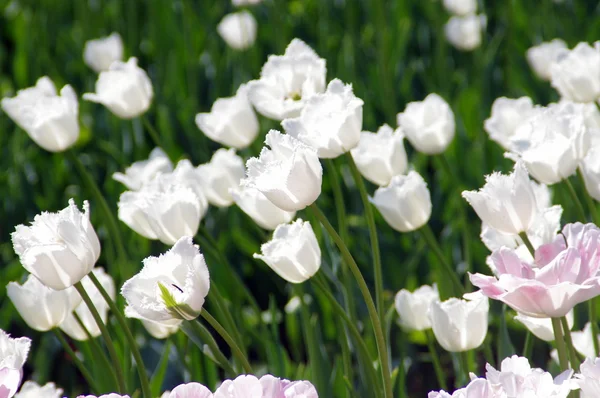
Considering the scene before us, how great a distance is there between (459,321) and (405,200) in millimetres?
250

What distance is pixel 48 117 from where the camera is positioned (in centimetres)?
180

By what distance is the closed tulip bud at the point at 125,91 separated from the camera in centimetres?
198

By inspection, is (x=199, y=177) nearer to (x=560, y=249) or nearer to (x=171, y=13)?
(x=560, y=249)

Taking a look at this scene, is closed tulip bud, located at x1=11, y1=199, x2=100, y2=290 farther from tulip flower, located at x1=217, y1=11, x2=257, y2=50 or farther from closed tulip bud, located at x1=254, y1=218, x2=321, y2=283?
tulip flower, located at x1=217, y1=11, x2=257, y2=50

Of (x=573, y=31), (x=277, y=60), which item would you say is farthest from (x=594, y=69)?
(x=573, y=31)

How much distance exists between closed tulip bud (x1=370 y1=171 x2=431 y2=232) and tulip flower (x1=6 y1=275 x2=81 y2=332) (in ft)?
1.65

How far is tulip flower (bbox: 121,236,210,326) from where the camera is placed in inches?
41.9

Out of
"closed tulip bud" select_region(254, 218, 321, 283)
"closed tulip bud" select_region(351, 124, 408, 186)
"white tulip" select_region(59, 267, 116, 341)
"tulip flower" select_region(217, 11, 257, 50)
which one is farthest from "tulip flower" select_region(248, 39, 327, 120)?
"tulip flower" select_region(217, 11, 257, 50)

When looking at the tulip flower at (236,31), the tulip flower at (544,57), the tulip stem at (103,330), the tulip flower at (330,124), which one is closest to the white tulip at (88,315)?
the tulip stem at (103,330)

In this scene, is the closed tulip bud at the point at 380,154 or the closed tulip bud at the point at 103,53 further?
the closed tulip bud at the point at 103,53

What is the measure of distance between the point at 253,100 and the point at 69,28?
2.40 metres

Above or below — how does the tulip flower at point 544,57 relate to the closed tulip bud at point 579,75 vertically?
below

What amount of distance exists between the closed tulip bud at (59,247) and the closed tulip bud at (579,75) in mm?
966

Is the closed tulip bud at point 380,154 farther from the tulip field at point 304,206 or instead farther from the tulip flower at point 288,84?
the tulip flower at point 288,84
